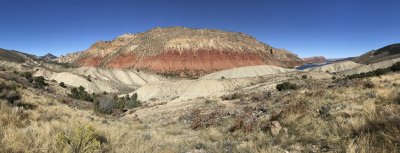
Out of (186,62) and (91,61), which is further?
(91,61)

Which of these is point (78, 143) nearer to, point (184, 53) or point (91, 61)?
point (184, 53)

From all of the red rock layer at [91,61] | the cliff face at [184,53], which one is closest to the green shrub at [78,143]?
the cliff face at [184,53]

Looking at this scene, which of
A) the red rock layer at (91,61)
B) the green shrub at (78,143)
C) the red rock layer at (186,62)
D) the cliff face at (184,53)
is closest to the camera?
the green shrub at (78,143)

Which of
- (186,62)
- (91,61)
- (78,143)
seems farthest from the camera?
(91,61)

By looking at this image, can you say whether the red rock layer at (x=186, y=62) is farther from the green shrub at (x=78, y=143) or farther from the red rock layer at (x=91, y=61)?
the green shrub at (x=78, y=143)

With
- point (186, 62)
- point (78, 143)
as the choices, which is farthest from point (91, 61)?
point (78, 143)

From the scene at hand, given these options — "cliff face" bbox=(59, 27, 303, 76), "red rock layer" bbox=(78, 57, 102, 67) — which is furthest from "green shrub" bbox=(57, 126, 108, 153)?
"red rock layer" bbox=(78, 57, 102, 67)

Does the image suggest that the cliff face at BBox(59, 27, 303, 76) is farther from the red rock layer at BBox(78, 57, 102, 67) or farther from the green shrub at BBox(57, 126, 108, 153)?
the green shrub at BBox(57, 126, 108, 153)

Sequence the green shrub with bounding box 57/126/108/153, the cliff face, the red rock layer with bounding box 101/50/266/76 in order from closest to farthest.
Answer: the green shrub with bounding box 57/126/108/153 → the red rock layer with bounding box 101/50/266/76 → the cliff face
